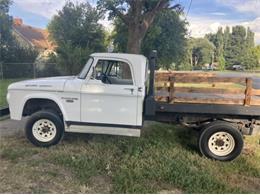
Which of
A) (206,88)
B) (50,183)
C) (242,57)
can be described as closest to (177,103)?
(206,88)

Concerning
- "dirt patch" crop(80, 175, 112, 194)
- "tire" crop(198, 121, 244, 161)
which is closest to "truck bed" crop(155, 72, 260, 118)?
"tire" crop(198, 121, 244, 161)

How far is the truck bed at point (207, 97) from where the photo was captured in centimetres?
548

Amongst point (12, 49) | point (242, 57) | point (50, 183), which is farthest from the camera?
point (242, 57)

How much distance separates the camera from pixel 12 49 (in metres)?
25.0

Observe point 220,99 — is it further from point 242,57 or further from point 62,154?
point 242,57

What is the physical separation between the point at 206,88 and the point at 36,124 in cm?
344

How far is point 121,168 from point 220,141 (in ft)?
6.86

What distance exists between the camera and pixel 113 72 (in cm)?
616

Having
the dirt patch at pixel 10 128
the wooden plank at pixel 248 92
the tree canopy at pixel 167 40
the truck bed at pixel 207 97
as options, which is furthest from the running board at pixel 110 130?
the tree canopy at pixel 167 40

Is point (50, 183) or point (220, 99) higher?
point (220, 99)

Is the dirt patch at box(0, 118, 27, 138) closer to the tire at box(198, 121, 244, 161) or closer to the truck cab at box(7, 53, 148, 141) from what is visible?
the truck cab at box(7, 53, 148, 141)

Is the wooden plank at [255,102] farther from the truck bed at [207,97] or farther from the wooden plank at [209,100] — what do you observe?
the wooden plank at [209,100]

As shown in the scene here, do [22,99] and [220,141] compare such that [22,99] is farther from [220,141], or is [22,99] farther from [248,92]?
[248,92]

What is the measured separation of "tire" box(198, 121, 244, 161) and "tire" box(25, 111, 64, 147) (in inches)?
111
